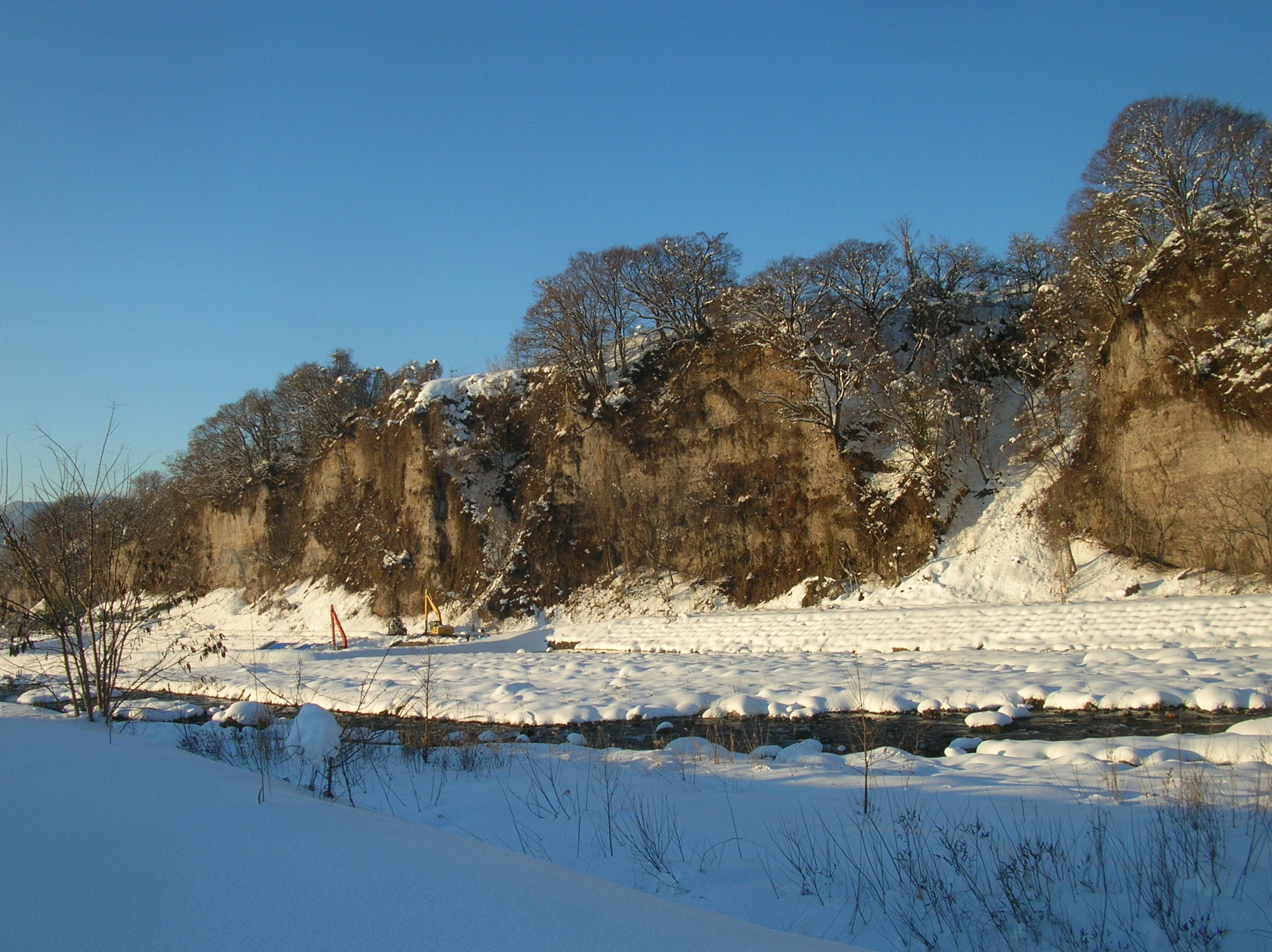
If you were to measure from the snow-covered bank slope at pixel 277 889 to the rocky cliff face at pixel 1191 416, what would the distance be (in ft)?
61.5

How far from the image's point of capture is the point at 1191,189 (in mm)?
21734

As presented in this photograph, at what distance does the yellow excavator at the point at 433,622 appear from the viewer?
28.1 m

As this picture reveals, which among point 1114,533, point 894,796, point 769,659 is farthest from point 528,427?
point 894,796

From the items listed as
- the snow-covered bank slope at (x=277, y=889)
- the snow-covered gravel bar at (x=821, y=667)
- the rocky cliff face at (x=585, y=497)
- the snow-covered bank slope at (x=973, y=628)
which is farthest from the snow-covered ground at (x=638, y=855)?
the rocky cliff face at (x=585, y=497)

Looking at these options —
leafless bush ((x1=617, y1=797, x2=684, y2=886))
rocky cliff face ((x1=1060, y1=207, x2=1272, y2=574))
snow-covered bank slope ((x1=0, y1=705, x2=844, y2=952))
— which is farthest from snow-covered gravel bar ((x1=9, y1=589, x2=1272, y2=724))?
snow-covered bank slope ((x1=0, y1=705, x2=844, y2=952))

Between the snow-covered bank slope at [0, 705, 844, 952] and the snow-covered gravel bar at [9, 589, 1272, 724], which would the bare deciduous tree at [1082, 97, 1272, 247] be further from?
the snow-covered bank slope at [0, 705, 844, 952]

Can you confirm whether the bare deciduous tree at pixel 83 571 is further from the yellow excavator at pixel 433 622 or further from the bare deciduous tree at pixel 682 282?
the bare deciduous tree at pixel 682 282

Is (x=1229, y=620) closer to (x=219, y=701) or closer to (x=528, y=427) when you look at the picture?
(x=219, y=701)

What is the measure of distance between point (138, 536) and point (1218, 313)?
2392cm

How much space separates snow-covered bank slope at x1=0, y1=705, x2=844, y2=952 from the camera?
9.41 feet

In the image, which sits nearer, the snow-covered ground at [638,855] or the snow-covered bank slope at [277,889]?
the snow-covered bank slope at [277,889]

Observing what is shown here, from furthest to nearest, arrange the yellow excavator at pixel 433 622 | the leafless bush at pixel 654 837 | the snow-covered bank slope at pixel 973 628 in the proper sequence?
the yellow excavator at pixel 433 622, the snow-covered bank slope at pixel 973 628, the leafless bush at pixel 654 837

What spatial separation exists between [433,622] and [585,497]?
344 inches

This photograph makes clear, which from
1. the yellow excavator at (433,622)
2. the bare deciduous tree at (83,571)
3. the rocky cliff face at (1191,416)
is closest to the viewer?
the bare deciduous tree at (83,571)
